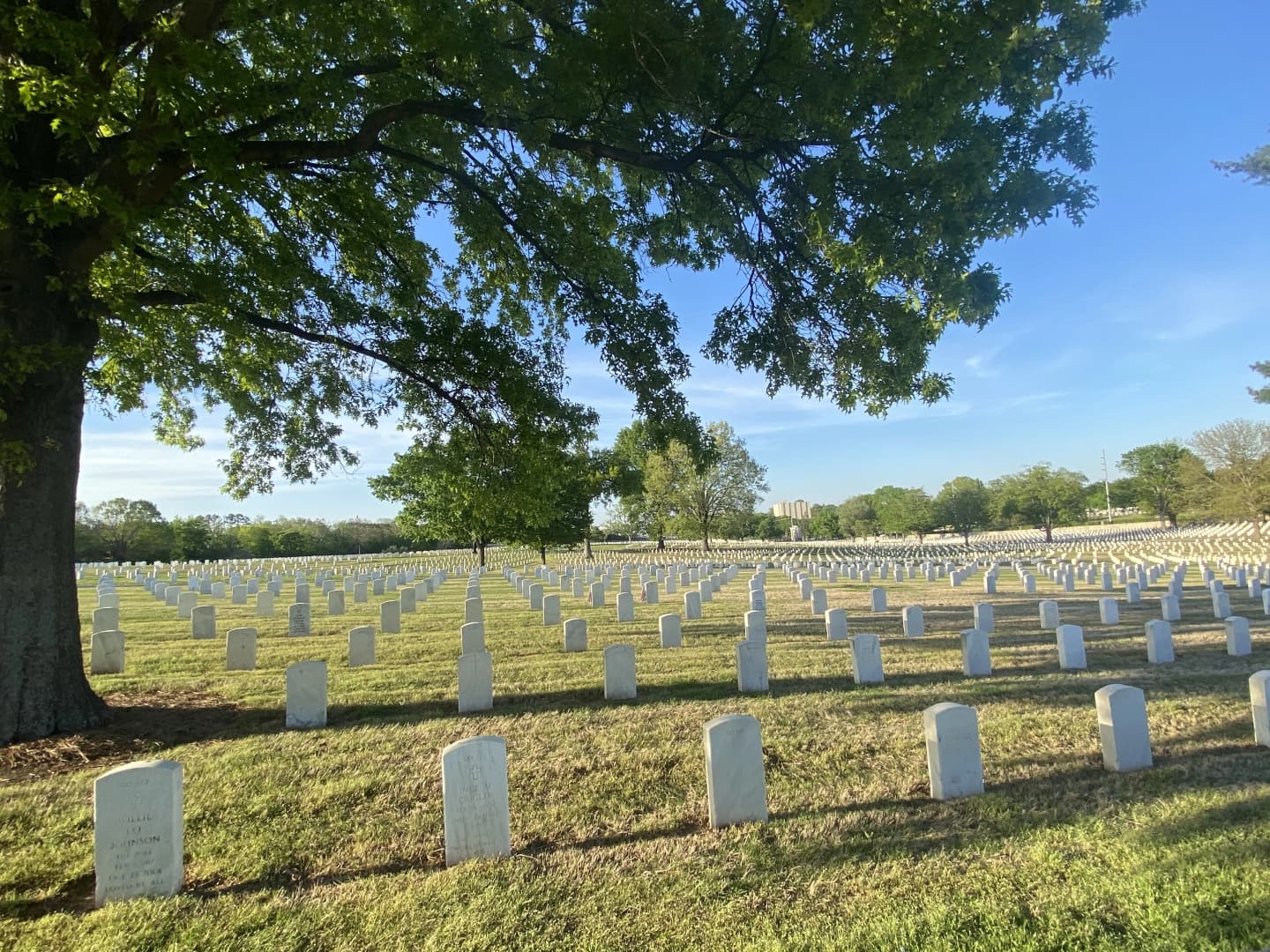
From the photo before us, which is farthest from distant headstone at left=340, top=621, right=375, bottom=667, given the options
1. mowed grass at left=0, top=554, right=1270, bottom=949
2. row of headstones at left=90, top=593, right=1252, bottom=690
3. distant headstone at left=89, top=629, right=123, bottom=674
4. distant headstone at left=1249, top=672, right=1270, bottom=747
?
distant headstone at left=1249, top=672, right=1270, bottom=747

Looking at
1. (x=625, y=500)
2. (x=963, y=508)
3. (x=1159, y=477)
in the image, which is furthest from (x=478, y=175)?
(x=1159, y=477)

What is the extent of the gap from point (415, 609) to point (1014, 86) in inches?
612

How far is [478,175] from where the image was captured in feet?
27.0

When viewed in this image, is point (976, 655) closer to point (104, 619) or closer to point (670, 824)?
point (670, 824)

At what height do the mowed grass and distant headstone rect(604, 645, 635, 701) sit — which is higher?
distant headstone rect(604, 645, 635, 701)

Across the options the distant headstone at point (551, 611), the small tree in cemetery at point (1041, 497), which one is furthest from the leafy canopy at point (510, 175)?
the small tree in cemetery at point (1041, 497)

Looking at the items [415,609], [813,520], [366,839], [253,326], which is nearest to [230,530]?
[415,609]

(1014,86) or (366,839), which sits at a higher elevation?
(1014,86)

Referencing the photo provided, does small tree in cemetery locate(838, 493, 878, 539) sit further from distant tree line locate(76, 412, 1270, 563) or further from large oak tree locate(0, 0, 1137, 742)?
large oak tree locate(0, 0, 1137, 742)

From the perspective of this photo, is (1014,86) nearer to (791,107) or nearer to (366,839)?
(791,107)

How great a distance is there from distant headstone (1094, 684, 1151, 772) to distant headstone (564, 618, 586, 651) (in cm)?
704

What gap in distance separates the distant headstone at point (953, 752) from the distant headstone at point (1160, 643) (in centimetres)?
561

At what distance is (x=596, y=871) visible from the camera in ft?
11.7

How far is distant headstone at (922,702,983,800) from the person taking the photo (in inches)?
175
